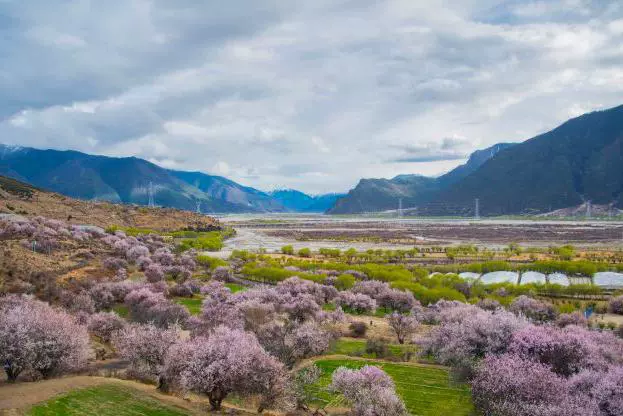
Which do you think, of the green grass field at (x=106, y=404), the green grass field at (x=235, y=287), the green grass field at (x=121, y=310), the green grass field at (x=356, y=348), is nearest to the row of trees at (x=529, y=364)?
the green grass field at (x=356, y=348)

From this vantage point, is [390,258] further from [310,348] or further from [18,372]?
[18,372]

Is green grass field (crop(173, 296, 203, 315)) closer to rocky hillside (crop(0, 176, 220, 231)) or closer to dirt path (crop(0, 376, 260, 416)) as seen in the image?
dirt path (crop(0, 376, 260, 416))

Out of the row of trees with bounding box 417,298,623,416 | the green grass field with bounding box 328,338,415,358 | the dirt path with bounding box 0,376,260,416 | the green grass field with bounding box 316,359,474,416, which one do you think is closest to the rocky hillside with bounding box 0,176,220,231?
the green grass field with bounding box 328,338,415,358

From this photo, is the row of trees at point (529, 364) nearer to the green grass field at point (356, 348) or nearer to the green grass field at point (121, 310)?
the green grass field at point (356, 348)

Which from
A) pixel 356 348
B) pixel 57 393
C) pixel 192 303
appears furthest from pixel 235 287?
pixel 57 393

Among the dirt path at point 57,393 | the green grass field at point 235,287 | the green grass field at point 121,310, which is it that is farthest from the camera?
the green grass field at point 235,287

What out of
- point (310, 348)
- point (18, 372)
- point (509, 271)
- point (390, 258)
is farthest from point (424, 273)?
point (18, 372)
